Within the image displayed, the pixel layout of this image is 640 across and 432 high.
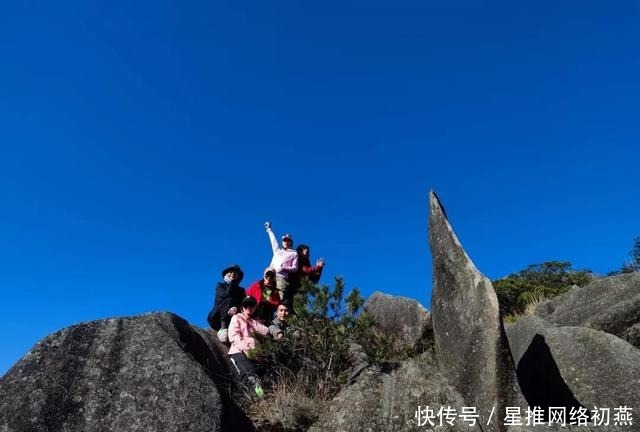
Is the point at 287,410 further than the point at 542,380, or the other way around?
the point at 542,380

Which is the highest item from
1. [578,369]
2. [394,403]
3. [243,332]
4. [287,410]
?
[243,332]

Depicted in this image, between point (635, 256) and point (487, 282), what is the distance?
3279 cm

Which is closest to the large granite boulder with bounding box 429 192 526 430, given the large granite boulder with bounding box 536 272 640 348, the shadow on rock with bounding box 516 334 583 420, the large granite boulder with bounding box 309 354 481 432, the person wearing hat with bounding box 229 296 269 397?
the large granite boulder with bounding box 309 354 481 432

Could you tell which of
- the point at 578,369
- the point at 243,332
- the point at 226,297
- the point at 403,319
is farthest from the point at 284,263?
the point at 578,369

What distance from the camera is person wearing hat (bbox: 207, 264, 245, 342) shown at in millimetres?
12453

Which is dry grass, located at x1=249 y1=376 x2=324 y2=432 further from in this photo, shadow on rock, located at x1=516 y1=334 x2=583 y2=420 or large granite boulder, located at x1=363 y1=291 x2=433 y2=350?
large granite boulder, located at x1=363 y1=291 x2=433 y2=350

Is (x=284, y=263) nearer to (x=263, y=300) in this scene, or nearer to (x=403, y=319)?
(x=263, y=300)

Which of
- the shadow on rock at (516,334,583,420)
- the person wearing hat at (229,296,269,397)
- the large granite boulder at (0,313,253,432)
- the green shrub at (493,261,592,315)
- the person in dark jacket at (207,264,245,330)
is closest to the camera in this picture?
the large granite boulder at (0,313,253,432)

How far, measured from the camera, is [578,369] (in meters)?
8.91

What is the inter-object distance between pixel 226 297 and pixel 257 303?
0.73 metres

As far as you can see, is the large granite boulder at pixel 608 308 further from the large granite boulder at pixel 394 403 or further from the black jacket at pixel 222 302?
the black jacket at pixel 222 302

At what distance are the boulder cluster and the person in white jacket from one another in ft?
13.4

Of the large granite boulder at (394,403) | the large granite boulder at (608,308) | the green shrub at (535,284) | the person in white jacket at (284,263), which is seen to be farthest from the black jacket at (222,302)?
the green shrub at (535,284)

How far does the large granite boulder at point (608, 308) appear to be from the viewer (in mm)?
11266
